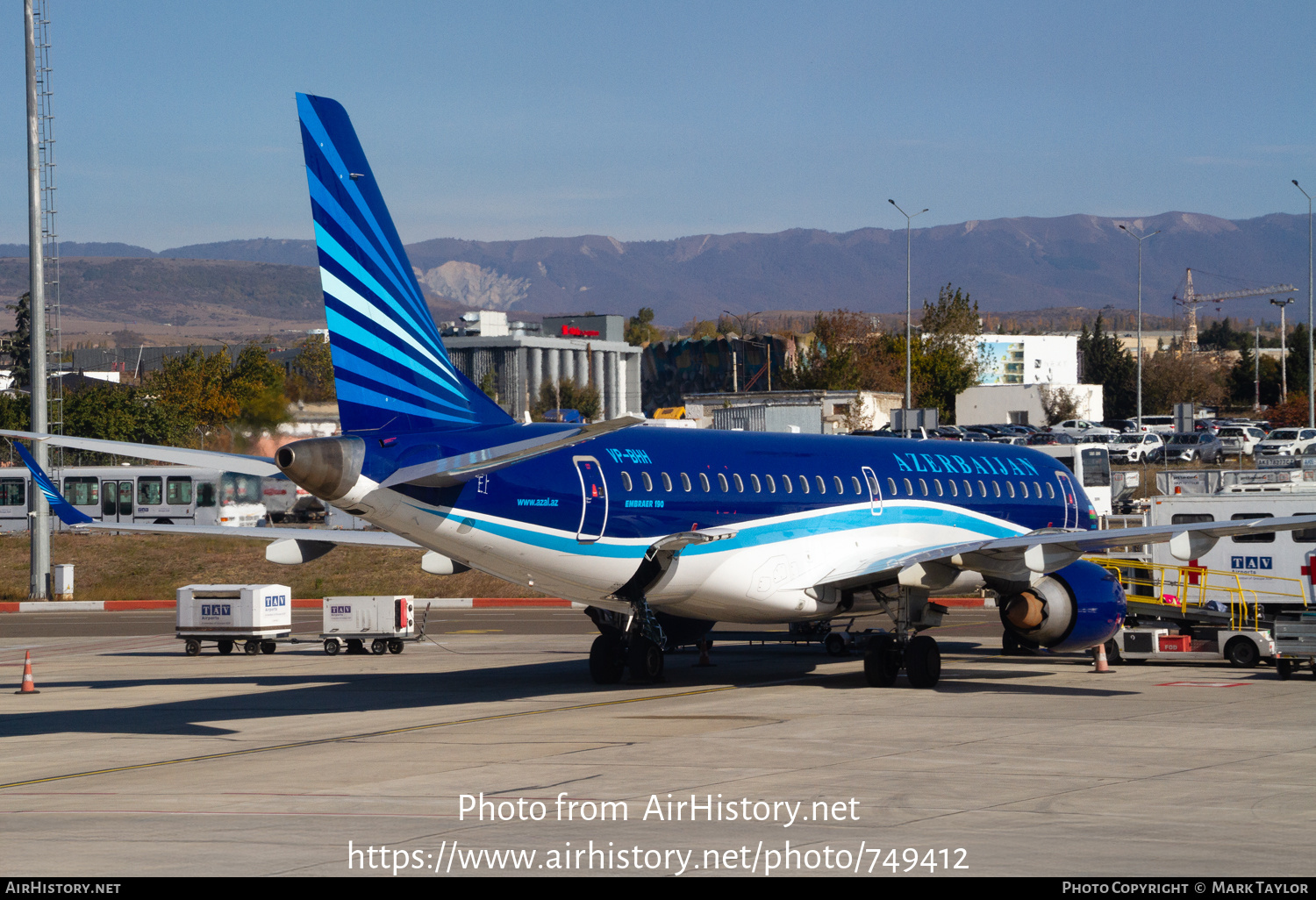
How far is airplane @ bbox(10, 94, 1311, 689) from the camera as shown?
19078 mm

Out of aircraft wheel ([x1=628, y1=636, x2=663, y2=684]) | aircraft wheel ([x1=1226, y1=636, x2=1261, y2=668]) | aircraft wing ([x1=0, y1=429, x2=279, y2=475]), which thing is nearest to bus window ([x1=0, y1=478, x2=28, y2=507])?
aircraft wheel ([x1=628, y1=636, x2=663, y2=684])

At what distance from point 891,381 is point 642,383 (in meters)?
49.7

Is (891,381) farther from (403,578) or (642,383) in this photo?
(403,578)

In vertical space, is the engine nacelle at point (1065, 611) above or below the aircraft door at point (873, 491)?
below

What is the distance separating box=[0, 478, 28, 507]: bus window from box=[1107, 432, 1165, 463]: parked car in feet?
188

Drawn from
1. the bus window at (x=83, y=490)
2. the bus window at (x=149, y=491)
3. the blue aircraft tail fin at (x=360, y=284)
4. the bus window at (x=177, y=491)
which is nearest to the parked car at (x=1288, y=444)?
the bus window at (x=177, y=491)

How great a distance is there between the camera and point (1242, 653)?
27844mm

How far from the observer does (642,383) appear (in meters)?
156

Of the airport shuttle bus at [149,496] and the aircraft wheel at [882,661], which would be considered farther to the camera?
the airport shuttle bus at [149,496]

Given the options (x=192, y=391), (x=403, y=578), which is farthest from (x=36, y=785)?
(x=192, y=391)

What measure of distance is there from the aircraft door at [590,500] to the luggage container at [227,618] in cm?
1591

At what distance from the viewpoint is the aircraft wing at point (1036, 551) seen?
22.0 meters

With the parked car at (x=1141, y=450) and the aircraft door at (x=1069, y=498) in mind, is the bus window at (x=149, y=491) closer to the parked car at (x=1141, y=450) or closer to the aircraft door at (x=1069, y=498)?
the aircraft door at (x=1069, y=498)

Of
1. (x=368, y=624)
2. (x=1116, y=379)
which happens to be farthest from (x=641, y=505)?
(x=1116, y=379)
